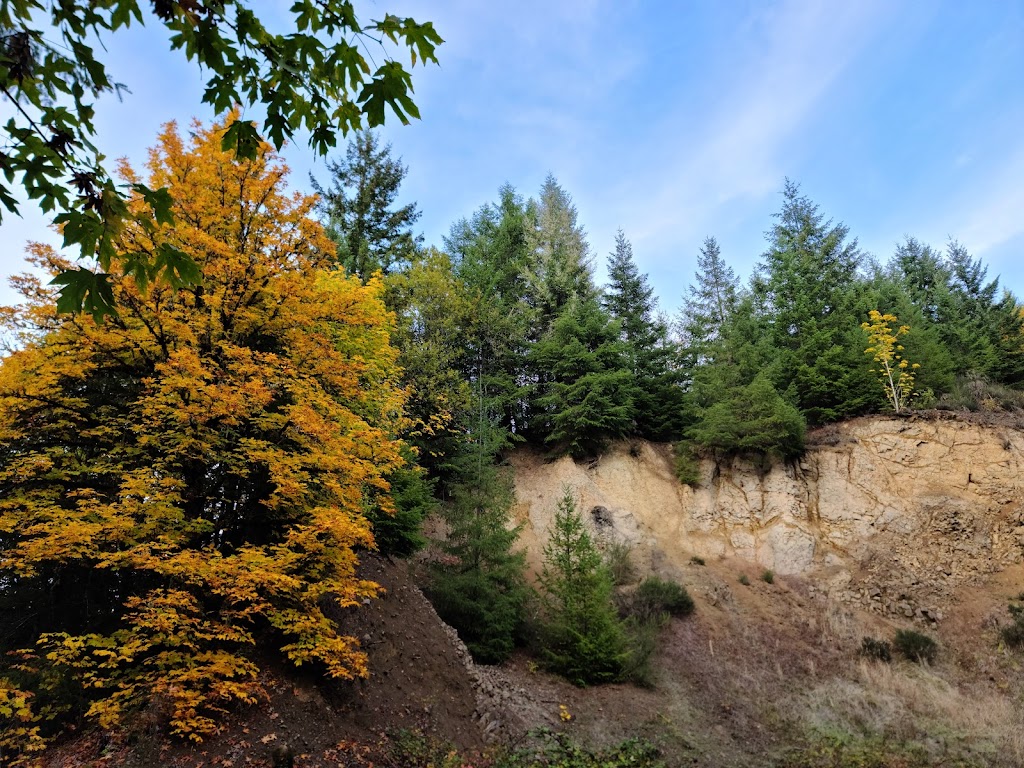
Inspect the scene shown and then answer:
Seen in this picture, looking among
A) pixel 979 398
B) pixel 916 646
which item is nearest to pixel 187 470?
pixel 916 646

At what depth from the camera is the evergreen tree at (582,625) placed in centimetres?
1237

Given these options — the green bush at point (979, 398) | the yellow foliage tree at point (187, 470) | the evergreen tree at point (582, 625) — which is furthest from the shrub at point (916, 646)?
the yellow foliage tree at point (187, 470)

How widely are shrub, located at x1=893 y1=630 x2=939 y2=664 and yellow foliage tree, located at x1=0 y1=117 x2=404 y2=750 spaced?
49.0 feet

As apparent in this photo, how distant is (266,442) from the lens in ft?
26.0

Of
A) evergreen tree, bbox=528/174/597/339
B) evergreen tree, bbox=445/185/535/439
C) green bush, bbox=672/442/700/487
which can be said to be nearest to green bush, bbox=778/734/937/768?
green bush, bbox=672/442/700/487

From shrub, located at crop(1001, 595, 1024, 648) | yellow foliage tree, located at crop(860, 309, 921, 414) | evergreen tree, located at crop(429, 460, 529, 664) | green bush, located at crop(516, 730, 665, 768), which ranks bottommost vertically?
green bush, located at crop(516, 730, 665, 768)

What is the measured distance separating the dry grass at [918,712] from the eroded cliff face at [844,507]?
3761 mm

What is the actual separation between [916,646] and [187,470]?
18.3 meters

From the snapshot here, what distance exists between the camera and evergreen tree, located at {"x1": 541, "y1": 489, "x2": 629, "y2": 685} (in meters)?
12.4

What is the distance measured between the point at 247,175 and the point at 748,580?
1853 cm

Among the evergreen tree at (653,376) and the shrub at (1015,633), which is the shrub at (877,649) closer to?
the shrub at (1015,633)

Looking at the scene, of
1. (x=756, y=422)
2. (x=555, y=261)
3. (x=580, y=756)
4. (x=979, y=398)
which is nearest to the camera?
(x=580, y=756)

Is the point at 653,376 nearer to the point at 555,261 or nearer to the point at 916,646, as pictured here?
the point at 555,261

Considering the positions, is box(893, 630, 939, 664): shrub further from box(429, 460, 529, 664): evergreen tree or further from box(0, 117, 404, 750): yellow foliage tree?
box(0, 117, 404, 750): yellow foliage tree
